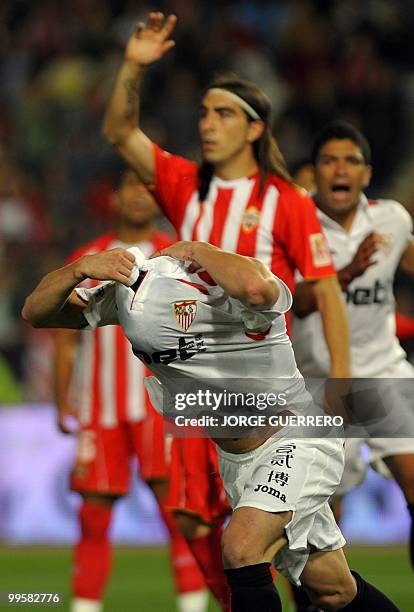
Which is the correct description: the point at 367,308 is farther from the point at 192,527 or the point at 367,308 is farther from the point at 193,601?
the point at 193,601

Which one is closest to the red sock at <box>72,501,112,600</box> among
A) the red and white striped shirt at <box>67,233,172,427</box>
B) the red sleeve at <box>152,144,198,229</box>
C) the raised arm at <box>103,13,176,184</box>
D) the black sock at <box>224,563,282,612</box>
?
the red and white striped shirt at <box>67,233,172,427</box>

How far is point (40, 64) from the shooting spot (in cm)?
1351

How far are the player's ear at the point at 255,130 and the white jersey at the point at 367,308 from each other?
0.70m

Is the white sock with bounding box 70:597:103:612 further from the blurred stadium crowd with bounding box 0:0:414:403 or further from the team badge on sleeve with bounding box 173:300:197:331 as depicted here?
the blurred stadium crowd with bounding box 0:0:414:403

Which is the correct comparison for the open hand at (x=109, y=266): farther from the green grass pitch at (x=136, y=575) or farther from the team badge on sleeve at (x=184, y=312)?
the green grass pitch at (x=136, y=575)

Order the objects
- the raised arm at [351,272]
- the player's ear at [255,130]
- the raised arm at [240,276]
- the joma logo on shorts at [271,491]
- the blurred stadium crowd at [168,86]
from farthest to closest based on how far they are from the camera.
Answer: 1. the blurred stadium crowd at [168,86]
2. the raised arm at [351,272]
3. the player's ear at [255,130]
4. the joma logo on shorts at [271,491]
5. the raised arm at [240,276]

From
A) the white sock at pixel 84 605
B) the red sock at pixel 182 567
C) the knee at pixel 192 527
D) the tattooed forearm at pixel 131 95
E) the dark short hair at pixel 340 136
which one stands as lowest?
the white sock at pixel 84 605

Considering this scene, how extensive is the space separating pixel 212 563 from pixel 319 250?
1327 mm

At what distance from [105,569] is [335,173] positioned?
213 cm

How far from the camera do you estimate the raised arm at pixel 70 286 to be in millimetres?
4047

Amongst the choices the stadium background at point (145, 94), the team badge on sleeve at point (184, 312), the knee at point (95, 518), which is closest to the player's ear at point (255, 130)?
the team badge on sleeve at point (184, 312)

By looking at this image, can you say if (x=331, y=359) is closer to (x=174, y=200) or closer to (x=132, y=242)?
(x=174, y=200)

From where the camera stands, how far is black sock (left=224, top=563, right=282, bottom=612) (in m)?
4.12

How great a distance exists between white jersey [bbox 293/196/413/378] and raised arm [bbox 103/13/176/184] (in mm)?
933
